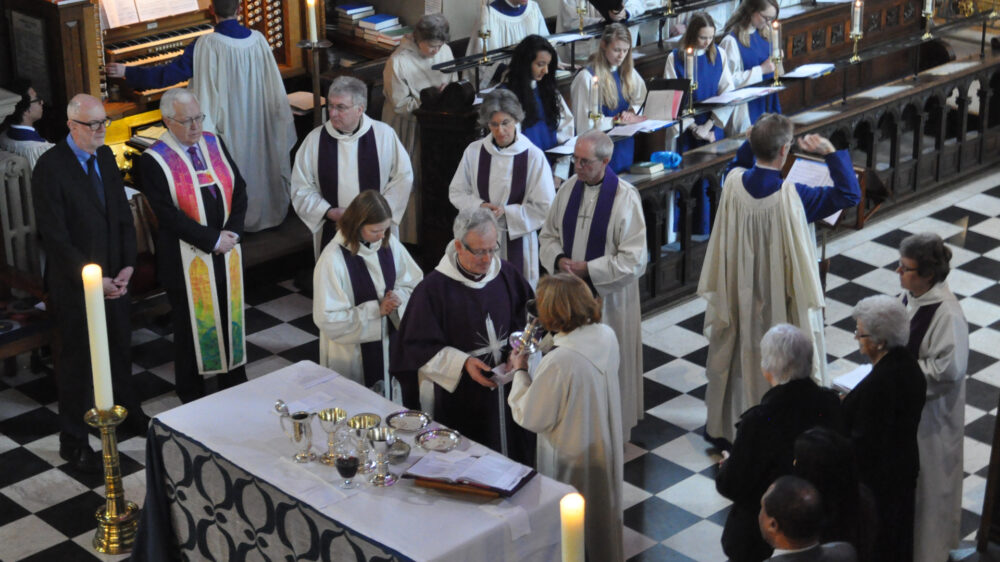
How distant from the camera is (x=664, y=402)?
23.2 feet

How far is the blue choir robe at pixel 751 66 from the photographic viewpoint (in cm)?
946

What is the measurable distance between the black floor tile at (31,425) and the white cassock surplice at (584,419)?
2889mm

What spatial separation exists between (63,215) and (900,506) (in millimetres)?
3861

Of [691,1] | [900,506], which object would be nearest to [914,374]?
[900,506]

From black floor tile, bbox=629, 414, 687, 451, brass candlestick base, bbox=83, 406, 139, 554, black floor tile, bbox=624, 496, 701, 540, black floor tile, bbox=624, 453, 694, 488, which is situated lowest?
black floor tile, bbox=624, 496, 701, 540

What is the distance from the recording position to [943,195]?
9805 millimetres

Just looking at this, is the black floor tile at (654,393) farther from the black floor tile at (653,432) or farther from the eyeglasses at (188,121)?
the eyeglasses at (188,121)

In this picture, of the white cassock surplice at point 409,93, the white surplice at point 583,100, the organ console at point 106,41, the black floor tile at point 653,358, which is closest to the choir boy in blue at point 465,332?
the black floor tile at point 653,358

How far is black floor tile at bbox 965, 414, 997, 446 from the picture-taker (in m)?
6.61

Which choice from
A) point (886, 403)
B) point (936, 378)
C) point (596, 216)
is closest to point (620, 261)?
point (596, 216)

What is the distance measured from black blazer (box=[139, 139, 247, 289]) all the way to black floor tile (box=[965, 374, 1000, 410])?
3.80 m

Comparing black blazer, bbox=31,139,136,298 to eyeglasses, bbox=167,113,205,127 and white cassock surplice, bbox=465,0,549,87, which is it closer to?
eyeglasses, bbox=167,113,205,127

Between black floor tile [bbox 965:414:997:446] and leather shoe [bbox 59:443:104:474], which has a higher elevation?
leather shoe [bbox 59:443:104:474]

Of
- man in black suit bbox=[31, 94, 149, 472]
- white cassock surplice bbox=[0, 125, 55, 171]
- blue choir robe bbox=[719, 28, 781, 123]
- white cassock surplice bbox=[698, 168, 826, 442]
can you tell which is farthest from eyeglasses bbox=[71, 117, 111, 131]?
blue choir robe bbox=[719, 28, 781, 123]
